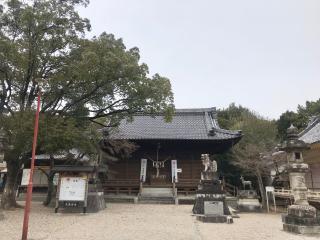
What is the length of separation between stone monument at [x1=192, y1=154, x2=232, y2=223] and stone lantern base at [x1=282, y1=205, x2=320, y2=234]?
120 inches

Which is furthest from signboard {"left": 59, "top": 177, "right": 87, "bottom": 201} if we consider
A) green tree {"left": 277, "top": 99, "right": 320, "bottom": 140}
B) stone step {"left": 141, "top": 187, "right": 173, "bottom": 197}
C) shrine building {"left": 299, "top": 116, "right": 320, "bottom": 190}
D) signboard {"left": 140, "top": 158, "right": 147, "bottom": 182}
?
green tree {"left": 277, "top": 99, "right": 320, "bottom": 140}

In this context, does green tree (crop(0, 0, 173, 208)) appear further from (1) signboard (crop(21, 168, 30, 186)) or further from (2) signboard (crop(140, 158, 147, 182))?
(1) signboard (crop(21, 168, 30, 186))

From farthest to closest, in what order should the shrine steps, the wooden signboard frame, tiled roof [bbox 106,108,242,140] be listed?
1. tiled roof [bbox 106,108,242,140]
2. the shrine steps
3. the wooden signboard frame

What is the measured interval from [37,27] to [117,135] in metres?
12.6

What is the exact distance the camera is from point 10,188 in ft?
53.0

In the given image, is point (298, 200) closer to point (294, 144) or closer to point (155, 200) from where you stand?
point (294, 144)

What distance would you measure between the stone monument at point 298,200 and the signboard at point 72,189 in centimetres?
956

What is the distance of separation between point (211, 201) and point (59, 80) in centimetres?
974

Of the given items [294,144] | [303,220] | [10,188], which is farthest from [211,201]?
[10,188]

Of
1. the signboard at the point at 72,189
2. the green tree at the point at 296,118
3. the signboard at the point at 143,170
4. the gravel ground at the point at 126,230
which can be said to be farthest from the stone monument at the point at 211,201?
the green tree at the point at 296,118

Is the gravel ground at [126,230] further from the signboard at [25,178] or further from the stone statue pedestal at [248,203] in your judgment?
the signboard at [25,178]

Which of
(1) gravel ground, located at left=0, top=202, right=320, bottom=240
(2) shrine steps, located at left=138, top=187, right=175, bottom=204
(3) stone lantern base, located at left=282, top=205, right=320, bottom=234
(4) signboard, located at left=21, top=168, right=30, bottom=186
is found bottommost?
(1) gravel ground, located at left=0, top=202, right=320, bottom=240

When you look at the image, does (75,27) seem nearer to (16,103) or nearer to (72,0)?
(72,0)

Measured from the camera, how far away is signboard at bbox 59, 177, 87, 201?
50.9 feet
